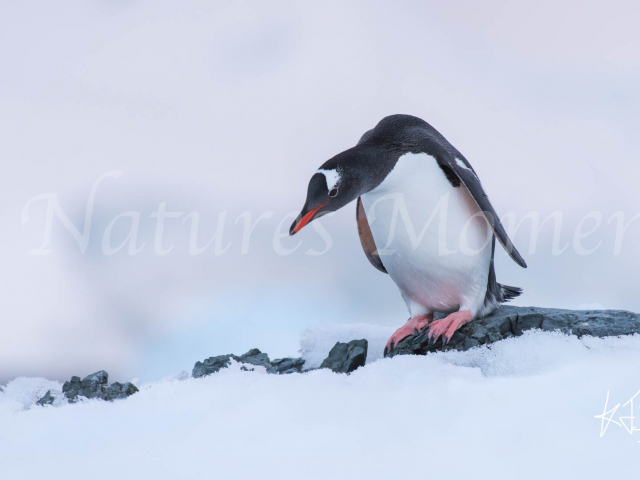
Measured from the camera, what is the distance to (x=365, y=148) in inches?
98.7

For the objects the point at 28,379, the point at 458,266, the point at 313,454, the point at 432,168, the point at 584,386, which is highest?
the point at 432,168

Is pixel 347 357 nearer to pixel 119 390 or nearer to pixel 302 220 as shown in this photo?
pixel 302 220

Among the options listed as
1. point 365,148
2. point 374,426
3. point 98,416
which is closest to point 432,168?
point 365,148

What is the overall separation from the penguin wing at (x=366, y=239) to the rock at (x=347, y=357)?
1.83 ft

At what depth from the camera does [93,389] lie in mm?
2465

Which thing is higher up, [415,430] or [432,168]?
[432,168]

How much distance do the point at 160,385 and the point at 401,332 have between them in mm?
1190

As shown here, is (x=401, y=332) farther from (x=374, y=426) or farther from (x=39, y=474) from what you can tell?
(x=39, y=474)

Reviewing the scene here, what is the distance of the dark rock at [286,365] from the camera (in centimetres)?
296

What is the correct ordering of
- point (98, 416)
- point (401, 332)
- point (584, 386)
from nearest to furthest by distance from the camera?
1. point (584, 386)
2. point (98, 416)
3. point (401, 332)

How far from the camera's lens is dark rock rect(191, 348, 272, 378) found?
9.02 ft

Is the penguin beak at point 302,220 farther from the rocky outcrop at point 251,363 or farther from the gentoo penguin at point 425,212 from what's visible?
the rocky outcrop at point 251,363

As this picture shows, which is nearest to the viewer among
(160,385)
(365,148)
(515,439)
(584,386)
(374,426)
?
(515,439)

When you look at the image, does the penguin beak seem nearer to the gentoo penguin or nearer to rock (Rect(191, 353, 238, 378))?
the gentoo penguin
